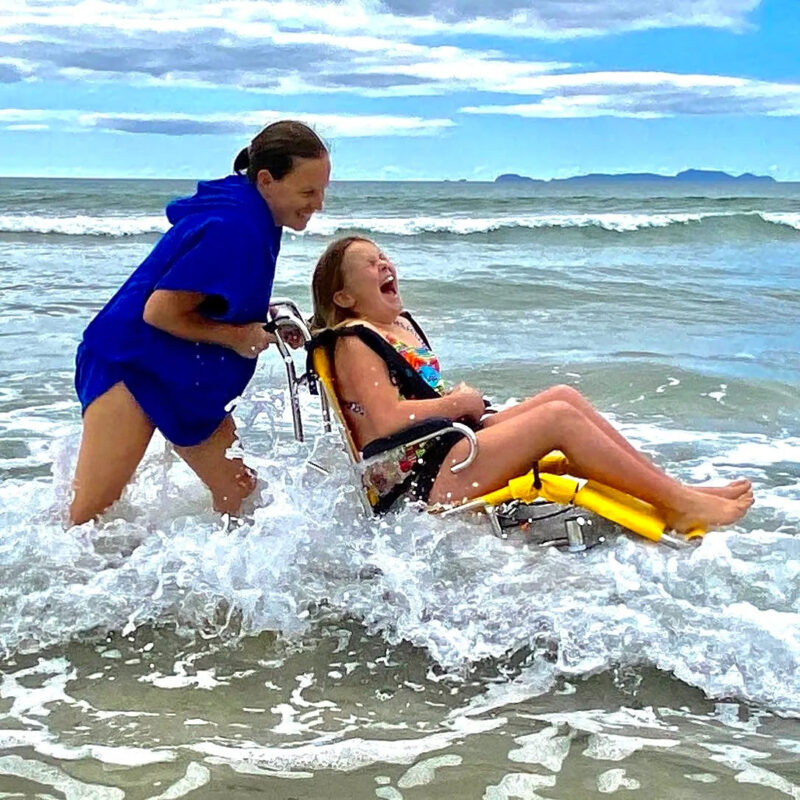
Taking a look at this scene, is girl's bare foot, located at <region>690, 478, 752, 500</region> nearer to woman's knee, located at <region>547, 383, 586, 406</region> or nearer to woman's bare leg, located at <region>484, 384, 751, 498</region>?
woman's bare leg, located at <region>484, 384, 751, 498</region>

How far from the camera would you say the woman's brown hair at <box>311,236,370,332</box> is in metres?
4.18

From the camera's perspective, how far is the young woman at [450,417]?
13.1ft

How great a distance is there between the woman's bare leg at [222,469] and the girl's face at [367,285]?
0.65 meters

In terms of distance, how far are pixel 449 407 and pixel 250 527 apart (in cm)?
85

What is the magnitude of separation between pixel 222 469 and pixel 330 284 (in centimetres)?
80

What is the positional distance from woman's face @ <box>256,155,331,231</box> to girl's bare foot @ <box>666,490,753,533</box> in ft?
5.42

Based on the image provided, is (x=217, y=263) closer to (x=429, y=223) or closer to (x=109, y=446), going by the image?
(x=109, y=446)

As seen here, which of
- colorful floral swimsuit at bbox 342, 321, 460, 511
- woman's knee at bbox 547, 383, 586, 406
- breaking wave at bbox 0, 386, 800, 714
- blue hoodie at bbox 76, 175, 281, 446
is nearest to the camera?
breaking wave at bbox 0, 386, 800, 714

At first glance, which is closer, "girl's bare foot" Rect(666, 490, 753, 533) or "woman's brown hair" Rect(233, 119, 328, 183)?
"woman's brown hair" Rect(233, 119, 328, 183)

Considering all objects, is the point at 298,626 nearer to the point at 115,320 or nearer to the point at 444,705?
the point at 444,705

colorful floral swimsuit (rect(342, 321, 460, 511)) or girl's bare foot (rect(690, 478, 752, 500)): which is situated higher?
colorful floral swimsuit (rect(342, 321, 460, 511))

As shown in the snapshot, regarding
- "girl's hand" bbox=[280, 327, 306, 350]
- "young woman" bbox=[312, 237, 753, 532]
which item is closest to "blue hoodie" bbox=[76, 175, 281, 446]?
"girl's hand" bbox=[280, 327, 306, 350]

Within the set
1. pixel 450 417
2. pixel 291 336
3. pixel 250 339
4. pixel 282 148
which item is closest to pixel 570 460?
pixel 450 417

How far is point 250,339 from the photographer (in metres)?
3.86
